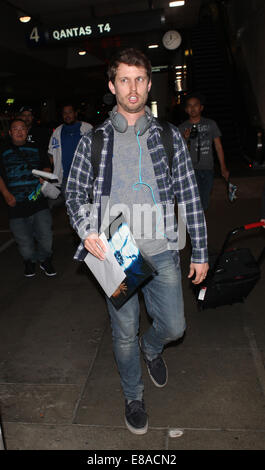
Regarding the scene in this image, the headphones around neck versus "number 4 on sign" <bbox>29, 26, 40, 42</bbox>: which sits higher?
"number 4 on sign" <bbox>29, 26, 40, 42</bbox>

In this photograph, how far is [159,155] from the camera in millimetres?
2305

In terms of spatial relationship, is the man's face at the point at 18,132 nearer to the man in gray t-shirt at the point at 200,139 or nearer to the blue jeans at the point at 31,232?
the blue jeans at the point at 31,232

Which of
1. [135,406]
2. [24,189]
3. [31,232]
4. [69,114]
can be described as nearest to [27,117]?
[69,114]

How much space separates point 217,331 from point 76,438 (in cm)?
158

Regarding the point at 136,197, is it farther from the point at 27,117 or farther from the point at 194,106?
the point at 27,117

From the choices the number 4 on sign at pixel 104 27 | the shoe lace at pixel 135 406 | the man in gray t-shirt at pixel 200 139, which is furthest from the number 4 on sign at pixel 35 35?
the shoe lace at pixel 135 406

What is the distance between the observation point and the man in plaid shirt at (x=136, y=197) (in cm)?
226

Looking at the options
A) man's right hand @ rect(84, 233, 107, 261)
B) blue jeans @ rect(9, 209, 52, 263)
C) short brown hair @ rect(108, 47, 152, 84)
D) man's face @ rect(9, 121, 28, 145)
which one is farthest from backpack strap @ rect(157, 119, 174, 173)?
blue jeans @ rect(9, 209, 52, 263)

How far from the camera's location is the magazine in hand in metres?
2.10

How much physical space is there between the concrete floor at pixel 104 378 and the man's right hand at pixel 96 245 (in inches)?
39.8

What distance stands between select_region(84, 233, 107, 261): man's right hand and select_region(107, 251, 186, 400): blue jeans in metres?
0.38

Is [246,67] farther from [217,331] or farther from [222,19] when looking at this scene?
[217,331]

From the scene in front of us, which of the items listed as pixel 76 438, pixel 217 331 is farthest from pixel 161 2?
pixel 76 438

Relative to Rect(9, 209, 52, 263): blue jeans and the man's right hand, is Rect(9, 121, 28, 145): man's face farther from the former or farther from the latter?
the man's right hand
